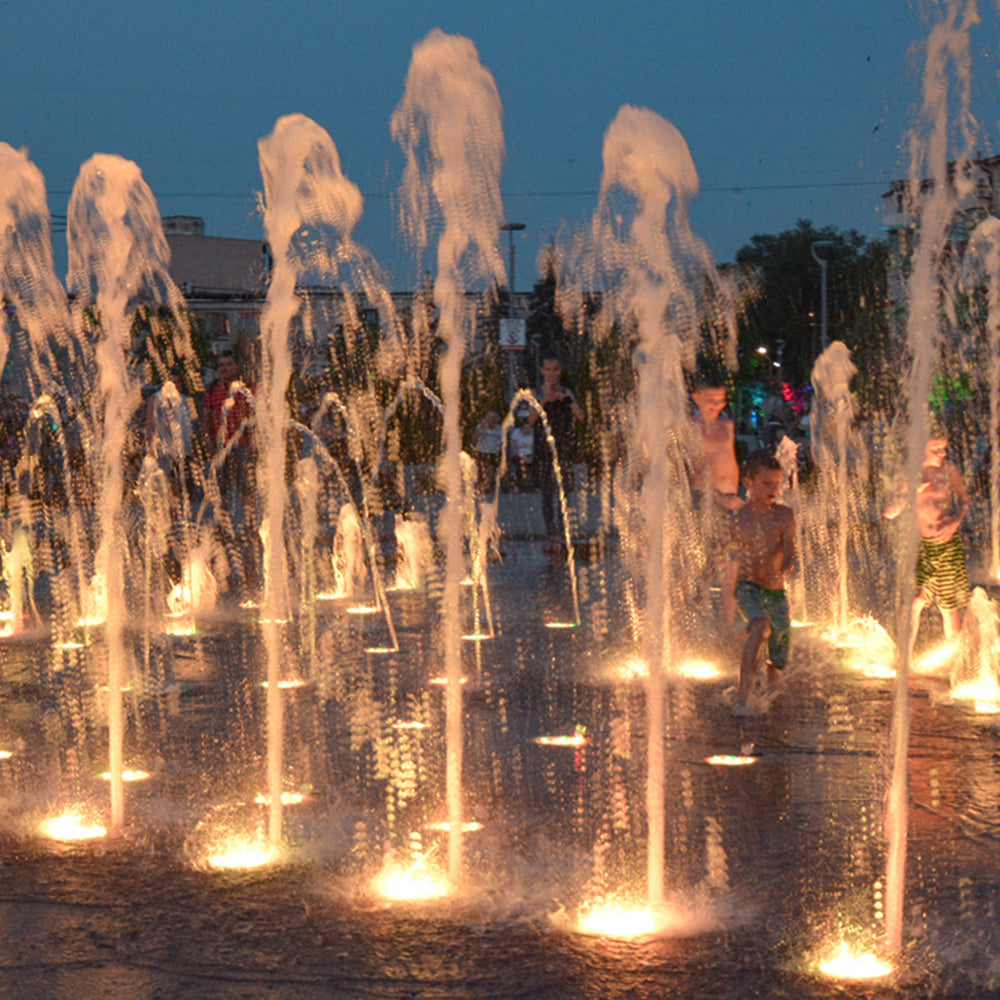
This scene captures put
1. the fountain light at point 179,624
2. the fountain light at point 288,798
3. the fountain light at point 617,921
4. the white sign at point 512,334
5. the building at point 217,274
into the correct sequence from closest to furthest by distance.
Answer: the fountain light at point 617,921 → the fountain light at point 288,798 → the fountain light at point 179,624 → the white sign at point 512,334 → the building at point 217,274

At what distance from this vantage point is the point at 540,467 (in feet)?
43.3

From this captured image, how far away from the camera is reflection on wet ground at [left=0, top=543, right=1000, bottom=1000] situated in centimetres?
349

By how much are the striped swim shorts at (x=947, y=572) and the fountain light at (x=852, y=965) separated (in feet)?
13.8

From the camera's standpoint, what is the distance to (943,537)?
7.44 m

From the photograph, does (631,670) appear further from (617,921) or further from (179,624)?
(617,921)

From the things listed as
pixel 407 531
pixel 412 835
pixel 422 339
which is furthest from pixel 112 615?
pixel 422 339

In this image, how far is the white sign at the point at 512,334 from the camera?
79.7ft

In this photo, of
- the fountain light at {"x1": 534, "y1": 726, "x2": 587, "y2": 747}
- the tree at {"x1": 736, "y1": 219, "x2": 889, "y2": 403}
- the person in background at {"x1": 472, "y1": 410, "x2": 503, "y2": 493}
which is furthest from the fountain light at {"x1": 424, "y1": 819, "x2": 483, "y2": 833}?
the tree at {"x1": 736, "y1": 219, "x2": 889, "y2": 403}

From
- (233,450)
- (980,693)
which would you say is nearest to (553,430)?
(233,450)

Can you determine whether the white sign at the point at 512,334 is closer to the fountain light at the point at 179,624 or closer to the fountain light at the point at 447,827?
the fountain light at the point at 179,624

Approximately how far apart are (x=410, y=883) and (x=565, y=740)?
1907 millimetres

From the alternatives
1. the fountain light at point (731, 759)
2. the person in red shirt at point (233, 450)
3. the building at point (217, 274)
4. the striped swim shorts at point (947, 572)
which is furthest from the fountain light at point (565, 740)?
the building at point (217, 274)

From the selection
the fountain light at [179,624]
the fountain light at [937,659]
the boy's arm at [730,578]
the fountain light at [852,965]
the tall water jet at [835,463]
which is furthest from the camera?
the tall water jet at [835,463]

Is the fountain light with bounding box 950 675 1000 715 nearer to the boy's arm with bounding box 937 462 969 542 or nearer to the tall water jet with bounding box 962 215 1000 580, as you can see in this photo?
the boy's arm with bounding box 937 462 969 542
